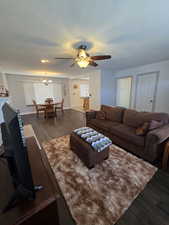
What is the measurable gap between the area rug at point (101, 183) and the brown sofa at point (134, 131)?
0.68ft

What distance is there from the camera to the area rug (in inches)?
48.3

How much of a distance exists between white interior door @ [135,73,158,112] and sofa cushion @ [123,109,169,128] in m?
2.19

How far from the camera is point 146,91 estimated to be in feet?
14.9

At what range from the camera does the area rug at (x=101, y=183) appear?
4.02 feet

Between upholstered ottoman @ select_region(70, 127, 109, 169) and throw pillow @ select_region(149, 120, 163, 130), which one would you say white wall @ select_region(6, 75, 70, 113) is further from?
throw pillow @ select_region(149, 120, 163, 130)

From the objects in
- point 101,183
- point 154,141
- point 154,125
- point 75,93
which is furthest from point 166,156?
point 75,93

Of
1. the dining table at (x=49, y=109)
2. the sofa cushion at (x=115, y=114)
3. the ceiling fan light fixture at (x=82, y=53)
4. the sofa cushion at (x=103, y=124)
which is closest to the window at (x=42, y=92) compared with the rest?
the dining table at (x=49, y=109)

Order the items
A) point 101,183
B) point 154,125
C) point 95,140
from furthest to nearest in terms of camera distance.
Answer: point 154,125
point 95,140
point 101,183

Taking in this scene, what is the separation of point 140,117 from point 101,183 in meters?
1.81

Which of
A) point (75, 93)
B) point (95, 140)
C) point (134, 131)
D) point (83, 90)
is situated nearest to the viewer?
point (95, 140)

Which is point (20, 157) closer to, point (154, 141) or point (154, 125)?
point (154, 141)

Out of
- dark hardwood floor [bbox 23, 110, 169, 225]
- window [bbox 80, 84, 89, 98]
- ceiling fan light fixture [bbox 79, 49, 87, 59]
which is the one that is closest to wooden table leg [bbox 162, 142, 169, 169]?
dark hardwood floor [bbox 23, 110, 169, 225]

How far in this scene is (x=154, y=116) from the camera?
2.42 metres

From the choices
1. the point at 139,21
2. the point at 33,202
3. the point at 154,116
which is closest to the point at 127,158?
the point at 154,116
